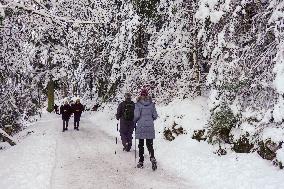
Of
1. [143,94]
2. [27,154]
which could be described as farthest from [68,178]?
[27,154]

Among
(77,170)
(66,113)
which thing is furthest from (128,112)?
(66,113)

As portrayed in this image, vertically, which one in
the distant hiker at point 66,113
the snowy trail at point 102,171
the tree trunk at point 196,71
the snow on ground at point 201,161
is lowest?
the snowy trail at point 102,171

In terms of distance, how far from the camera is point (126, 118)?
15.1m

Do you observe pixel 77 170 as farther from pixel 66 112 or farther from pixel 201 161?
pixel 66 112

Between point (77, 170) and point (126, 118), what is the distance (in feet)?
13.8

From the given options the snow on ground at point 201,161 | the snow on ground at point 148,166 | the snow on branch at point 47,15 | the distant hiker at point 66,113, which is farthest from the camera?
the distant hiker at point 66,113

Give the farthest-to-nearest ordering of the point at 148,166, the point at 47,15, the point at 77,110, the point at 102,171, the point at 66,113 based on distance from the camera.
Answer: the point at 77,110 → the point at 66,113 → the point at 148,166 → the point at 102,171 → the point at 47,15

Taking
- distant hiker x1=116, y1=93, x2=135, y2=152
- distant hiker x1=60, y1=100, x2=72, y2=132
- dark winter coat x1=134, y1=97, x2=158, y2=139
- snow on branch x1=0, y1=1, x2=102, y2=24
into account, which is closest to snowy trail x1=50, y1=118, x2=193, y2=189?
distant hiker x1=116, y1=93, x2=135, y2=152

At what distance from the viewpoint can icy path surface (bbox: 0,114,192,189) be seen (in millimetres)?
9688

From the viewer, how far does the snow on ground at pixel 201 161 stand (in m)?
9.15

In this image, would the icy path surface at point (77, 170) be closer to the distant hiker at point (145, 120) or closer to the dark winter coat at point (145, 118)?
the distant hiker at point (145, 120)

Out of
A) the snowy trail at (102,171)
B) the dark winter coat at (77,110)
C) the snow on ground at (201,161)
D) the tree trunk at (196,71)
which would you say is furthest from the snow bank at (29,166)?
the dark winter coat at (77,110)

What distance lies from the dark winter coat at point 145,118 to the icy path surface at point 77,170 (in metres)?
0.97

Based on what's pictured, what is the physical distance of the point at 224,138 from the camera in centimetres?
1208
